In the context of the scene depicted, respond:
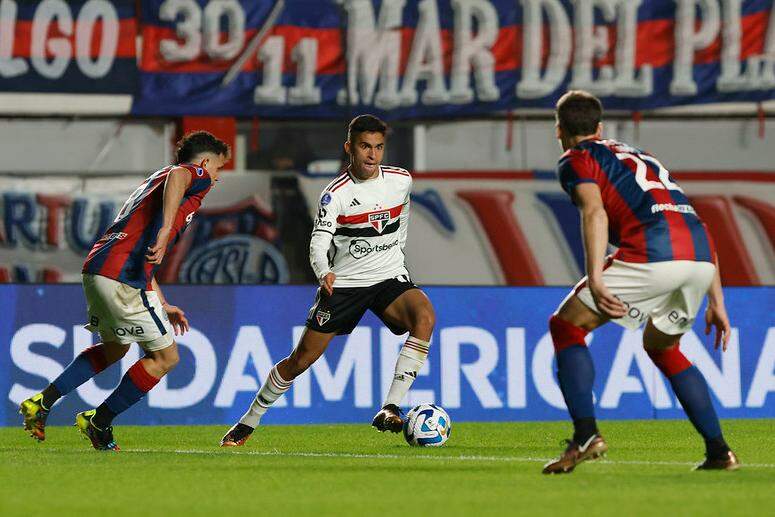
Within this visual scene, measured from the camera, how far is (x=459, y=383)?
1146 cm

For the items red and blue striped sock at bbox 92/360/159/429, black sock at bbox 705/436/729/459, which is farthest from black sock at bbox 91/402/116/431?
black sock at bbox 705/436/729/459

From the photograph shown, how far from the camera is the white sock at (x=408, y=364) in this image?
29.5 feet

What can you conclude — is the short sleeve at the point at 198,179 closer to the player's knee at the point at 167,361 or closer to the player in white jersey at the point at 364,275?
the player in white jersey at the point at 364,275

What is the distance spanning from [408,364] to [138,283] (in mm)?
1606

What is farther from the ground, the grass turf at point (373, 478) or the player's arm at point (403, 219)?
the player's arm at point (403, 219)

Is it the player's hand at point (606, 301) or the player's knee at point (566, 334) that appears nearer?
the player's hand at point (606, 301)

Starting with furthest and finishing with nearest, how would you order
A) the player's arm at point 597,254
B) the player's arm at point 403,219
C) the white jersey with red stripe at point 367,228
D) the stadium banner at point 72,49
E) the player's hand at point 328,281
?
1. the stadium banner at point 72,49
2. the player's arm at point 403,219
3. the white jersey with red stripe at point 367,228
4. the player's hand at point 328,281
5. the player's arm at point 597,254

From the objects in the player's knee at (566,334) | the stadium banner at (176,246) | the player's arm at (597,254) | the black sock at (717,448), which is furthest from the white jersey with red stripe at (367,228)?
the stadium banner at (176,246)

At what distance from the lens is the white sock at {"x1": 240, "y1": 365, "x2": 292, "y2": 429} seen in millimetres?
8773

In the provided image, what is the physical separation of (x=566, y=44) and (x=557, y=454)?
9745 mm

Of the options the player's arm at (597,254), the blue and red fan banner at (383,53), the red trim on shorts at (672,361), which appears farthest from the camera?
the blue and red fan banner at (383,53)

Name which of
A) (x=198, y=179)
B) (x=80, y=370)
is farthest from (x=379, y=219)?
(x=80, y=370)

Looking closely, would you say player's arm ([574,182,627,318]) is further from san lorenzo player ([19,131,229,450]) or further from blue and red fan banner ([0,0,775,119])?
blue and red fan banner ([0,0,775,119])

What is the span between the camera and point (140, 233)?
8.55 metres
